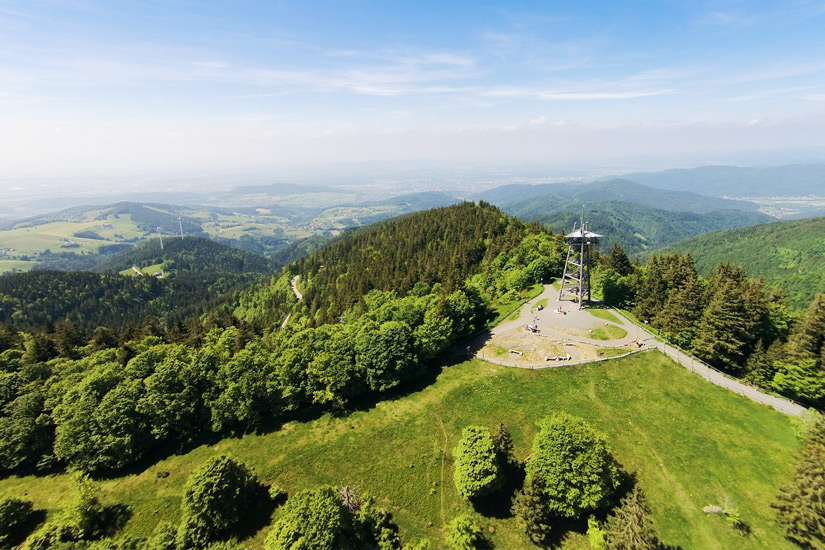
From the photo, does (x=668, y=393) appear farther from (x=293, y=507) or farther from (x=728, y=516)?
(x=293, y=507)

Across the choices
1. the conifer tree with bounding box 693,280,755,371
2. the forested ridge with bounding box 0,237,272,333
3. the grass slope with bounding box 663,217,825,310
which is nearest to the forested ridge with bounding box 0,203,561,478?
the conifer tree with bounding box 693,280,755,371

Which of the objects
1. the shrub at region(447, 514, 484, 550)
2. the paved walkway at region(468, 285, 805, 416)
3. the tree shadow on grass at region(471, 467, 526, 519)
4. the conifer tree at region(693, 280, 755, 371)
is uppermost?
the conifer tree at region(693, 280, 755, 371)

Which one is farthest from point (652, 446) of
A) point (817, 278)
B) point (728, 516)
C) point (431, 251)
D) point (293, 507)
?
point (817, 278)

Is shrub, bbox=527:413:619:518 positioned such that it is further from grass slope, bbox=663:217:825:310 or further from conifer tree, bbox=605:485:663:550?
grass slope, bbox=663:217:825:310

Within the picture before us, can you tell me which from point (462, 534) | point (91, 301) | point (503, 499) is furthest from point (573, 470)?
point (91, 301)

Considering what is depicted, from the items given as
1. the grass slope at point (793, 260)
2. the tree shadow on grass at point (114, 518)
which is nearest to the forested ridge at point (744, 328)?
the tree shadow on grass at point (114, 518)

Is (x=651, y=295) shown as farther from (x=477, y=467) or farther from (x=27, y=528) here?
(x=27, y=528)

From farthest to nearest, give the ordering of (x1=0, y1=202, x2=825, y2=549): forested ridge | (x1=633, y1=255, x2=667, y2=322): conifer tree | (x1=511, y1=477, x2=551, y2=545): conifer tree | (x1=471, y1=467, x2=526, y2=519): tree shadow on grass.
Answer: (x1=633, y1=255, x2=667, y2=322): conifer tree
(x1=471, y1=467, x2=526, y2=519): tree shadow on grass
(x1=0, y1=202, x2=825, y2=549): forested ridge
(x1=511, y1=477, x2=551, y2=545): conifer tree
